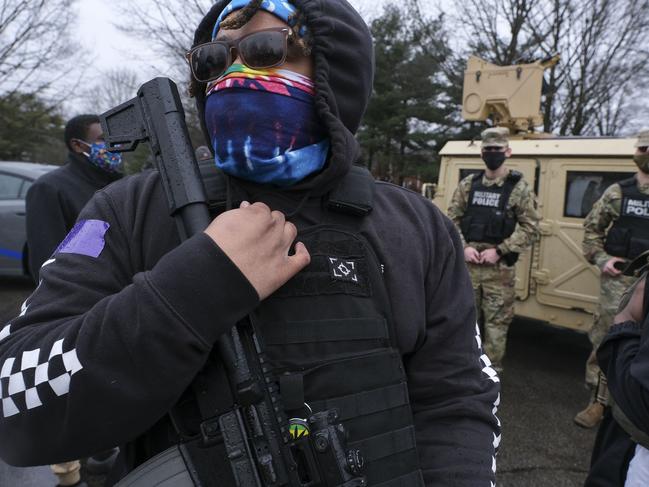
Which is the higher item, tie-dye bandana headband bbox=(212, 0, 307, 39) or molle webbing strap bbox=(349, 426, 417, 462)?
tie-dye bandana headband bbox=(212, 0, 307, 39)

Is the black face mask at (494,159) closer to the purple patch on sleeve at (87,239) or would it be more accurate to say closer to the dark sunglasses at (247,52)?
the dark sunglasses at (247,52)

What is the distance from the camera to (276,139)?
1.16 m

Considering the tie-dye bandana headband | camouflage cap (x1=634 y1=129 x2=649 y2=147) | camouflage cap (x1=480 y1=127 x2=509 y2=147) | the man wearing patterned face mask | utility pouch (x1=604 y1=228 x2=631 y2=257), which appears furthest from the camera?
camouflage cap (x1=480 y1=127 x2=509 y2=147)

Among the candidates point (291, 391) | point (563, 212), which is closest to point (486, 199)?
point (563, 212)

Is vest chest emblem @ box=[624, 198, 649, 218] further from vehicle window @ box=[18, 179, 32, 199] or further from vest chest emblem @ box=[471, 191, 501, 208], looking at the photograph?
vehicle window @ box=[18, 179, 32, 199]

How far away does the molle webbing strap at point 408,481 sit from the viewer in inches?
42.9

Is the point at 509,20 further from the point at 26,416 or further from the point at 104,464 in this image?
the point at 26,416

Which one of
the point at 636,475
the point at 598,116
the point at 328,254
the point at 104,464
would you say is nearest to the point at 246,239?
the point at 328,254

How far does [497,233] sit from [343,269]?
151 inches

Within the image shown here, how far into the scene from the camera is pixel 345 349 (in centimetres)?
109

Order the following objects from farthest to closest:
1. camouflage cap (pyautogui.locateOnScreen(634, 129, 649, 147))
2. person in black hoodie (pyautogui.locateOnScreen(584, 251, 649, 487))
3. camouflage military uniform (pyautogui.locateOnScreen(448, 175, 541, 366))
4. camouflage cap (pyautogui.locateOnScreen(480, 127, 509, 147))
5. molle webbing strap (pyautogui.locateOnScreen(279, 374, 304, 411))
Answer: camouflage cap (pyautogui.locateOnScreen(480, 127, 509, 147)) < camouflage military uniform (pyautogui.locateOnScreen(448, 175, 541, 366)) < camouflage cap (pyautogui.locateOnScreen(634, 129, 649, 147)) < person in black hoodie (pyautogui.locateOnScreen(584, 251, 649, 487)) < molle webbing strap (pyautogui.locateOnScreen(279, 374, 304, 411))

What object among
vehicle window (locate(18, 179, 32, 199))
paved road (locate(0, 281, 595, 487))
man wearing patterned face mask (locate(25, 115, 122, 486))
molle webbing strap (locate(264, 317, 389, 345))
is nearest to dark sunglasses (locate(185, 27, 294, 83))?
molle webbing strap (locate(264, 317, 389, 345))

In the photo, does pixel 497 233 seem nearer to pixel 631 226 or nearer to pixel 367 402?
pixel 631 226

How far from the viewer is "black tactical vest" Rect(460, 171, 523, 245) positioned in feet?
15.1
